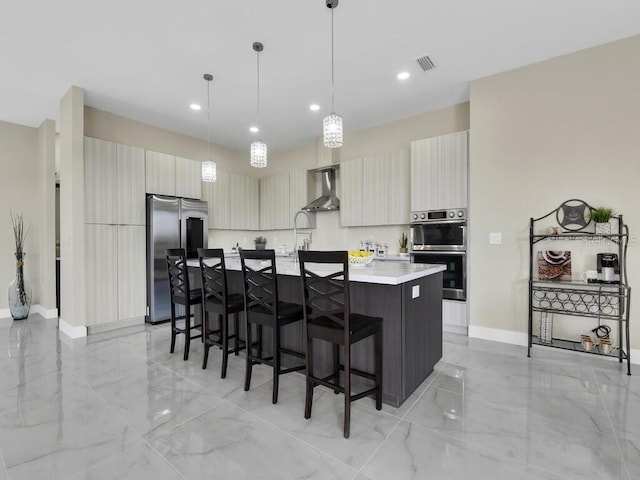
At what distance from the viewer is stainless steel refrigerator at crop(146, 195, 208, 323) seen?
444cm

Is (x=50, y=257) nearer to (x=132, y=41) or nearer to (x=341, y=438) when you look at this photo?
(x=132, y=41)

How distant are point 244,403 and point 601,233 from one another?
11.4 ft

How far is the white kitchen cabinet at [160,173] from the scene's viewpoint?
4590 mm

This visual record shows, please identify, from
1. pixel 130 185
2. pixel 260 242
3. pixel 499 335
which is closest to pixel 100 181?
pixel 130 185

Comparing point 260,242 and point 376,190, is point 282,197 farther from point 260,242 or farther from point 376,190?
point 376,190

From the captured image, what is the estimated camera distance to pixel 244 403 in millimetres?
2229

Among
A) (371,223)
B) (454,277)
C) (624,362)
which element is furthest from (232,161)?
(624,362)

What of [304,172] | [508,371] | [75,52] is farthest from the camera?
[304,172]

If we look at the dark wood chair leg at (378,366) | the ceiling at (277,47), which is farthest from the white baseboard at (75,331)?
the dark wood chair leg at (378,366)

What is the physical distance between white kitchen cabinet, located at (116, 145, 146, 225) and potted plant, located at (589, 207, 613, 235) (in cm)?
Answer: 547

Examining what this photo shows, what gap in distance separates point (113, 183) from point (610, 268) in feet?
19.0

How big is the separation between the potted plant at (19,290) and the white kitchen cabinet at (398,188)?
571 cm

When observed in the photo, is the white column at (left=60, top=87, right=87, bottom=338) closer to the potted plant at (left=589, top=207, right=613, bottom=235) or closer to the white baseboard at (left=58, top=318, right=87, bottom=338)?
the white baseboard at (left=58, top=318, right=87, bottom=338)

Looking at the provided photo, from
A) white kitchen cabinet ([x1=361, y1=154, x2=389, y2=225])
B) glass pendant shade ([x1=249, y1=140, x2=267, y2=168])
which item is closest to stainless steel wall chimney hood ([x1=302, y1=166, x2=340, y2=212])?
white kitchen cabinet ([x1=361, y1=154, x2=389, y2=225])
